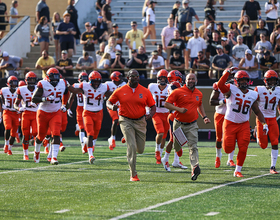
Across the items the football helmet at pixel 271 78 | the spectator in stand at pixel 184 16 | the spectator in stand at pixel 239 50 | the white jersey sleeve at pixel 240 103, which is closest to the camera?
the white jersey sleeve at pixel 240 103

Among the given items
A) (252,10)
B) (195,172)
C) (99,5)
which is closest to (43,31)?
(99,5)

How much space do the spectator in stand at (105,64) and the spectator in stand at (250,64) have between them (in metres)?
4.85

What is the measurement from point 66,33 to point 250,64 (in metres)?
7.24

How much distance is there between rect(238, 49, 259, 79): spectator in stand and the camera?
17.2 meters

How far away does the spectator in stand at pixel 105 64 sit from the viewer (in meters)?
18.8

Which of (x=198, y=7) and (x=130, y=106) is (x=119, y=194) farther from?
(x=198, y=7)

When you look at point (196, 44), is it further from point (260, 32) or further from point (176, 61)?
point (260, 32)

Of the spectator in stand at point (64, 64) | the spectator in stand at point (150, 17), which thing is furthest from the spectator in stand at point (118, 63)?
the spectator in stand at point (150, 17)

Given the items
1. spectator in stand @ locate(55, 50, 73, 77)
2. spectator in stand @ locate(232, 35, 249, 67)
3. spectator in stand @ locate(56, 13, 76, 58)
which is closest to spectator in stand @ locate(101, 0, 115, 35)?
spectator in stand @ locate(56, 13, 76, 58)

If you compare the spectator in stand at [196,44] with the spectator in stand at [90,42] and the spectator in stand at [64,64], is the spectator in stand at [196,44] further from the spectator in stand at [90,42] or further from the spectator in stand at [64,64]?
the spectator in stand at [64,64]

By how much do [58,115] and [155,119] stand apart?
215 centimetres

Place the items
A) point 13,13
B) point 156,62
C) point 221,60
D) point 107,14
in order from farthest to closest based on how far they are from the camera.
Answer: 1. point 13,13
2. point 107,14
3. point 156,62
4. point 221,60

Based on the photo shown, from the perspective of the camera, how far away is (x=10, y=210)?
6414 mm

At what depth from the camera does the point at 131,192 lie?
24.8ft
